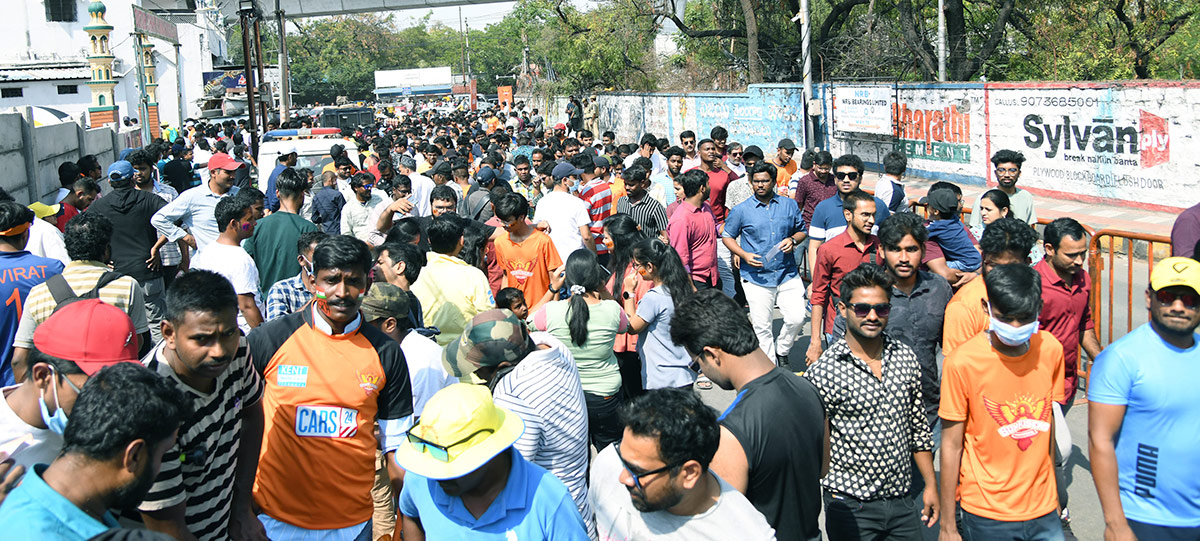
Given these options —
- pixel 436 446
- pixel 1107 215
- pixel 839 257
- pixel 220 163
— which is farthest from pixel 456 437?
pixel 1107 215

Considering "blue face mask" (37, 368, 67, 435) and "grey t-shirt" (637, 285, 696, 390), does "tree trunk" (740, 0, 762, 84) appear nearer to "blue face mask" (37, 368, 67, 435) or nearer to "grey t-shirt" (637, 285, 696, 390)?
"grey t-shirt" (637, 285, 696, 390)

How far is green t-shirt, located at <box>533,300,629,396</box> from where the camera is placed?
5133 millimetres

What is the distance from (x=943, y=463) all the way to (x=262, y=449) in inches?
112

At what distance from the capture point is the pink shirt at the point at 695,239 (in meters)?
7.88

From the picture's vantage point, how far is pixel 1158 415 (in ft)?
12.2

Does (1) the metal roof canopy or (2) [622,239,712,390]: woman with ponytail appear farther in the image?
A: (1) the metal roof canopy

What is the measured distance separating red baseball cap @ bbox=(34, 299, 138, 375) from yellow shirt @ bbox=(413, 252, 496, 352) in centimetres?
213

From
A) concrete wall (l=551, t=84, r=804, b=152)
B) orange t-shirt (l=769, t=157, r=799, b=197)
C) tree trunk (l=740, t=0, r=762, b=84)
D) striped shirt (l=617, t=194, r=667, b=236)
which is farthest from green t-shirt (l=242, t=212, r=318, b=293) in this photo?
tree trunk (l=740, t=0, r=762, b=84)

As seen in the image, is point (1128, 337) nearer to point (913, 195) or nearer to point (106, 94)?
point (913, 195)

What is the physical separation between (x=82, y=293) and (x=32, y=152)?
1032cm

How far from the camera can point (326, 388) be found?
3.72m

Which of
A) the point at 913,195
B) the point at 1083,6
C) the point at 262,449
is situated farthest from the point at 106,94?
the point at 262,449

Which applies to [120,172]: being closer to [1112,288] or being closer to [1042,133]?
[1112,288]

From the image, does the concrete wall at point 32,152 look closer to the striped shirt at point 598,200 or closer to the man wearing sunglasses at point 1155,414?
the striped shirt at point 598,200
